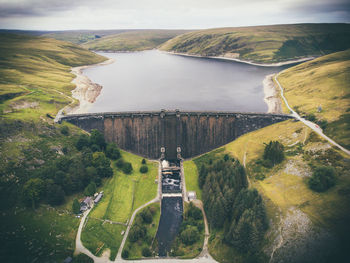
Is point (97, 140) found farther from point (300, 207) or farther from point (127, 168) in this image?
point (300, 207)

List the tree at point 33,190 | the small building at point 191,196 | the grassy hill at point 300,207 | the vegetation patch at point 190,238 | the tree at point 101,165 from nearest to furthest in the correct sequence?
the grassy hill at point 300,207, the vegetation patch at point 190,238, the tree at point 33,190, the small building at point 191,196, the tree at point 101,165

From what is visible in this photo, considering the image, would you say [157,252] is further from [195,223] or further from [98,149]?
[98,149]

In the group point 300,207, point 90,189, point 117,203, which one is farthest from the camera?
point 117,203

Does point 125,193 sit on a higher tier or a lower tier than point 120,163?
lower

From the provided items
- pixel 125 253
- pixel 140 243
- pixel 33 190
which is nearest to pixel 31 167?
pixel 33 190

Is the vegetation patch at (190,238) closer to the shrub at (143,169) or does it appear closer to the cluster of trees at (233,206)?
the cluster of trees at (233,206)

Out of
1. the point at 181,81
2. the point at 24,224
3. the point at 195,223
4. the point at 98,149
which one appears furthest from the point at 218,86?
the point at 24,224

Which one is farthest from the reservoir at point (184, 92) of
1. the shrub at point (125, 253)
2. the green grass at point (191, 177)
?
the shrub at point (125, 253)

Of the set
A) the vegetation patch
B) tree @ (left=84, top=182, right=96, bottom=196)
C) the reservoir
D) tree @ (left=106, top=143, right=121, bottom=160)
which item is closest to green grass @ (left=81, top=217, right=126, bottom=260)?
tree @ (left=84, top=182, right=96, bottom=196)
